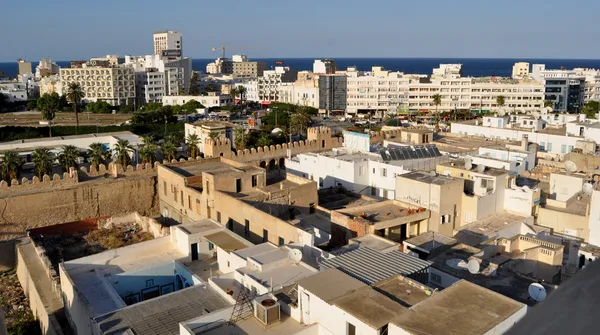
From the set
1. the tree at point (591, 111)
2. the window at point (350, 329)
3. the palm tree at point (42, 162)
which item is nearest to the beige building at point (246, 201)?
the window at point (350, 329)

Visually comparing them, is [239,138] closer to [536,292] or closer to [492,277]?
[492,277]

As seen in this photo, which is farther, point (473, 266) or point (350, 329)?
point (473, 266)

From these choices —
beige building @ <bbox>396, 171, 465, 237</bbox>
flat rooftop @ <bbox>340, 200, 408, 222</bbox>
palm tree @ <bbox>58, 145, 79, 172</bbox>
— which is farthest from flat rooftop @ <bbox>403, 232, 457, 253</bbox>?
palm tree @ <bbox>58, 145, 79, 172</bbox>

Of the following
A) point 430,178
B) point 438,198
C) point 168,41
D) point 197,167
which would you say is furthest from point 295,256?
point 168,41

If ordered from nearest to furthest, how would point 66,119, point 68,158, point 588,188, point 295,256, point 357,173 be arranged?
point 295,256 → point 588,188 → point 357,173 → point 68,158 → point 66,119

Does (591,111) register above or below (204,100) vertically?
below

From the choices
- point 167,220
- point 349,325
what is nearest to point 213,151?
point 167,220

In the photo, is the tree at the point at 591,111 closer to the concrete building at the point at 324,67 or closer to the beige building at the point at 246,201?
the beige building at the point at 246,201
